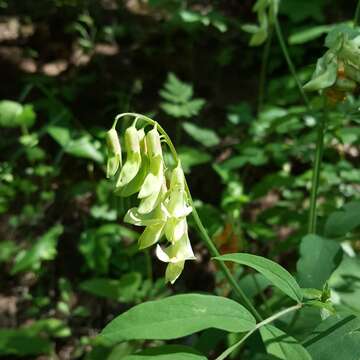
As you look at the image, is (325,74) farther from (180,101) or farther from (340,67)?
(180,101)

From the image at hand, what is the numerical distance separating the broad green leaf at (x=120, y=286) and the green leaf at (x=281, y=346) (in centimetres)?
114

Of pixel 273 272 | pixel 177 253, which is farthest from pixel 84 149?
pixel 273 272

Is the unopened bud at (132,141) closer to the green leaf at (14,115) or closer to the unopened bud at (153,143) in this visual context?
the unopened bud at (153,143)

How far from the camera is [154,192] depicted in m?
1.21

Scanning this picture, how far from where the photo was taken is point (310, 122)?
8.61 ft

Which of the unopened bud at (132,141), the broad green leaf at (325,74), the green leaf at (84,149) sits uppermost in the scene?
the broad green leaf at (325,74)

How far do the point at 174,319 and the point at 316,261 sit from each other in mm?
578

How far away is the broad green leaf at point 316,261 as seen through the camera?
4.77 ft

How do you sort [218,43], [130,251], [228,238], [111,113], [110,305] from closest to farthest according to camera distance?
1. [228,238]
2. [130,251]
3. [110,305]
4. [111,113]
5. [218,43]

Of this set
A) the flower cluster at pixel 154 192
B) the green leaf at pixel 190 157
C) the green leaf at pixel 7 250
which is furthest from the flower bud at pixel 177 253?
the green leaf at pixel 7 250

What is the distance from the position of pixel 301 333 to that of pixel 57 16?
3.20 metres

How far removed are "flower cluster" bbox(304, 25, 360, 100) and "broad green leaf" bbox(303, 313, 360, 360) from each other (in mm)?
557

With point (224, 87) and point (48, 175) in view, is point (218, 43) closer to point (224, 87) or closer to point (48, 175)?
point (224, 87)

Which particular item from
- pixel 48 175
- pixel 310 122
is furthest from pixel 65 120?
pixel 310 122
